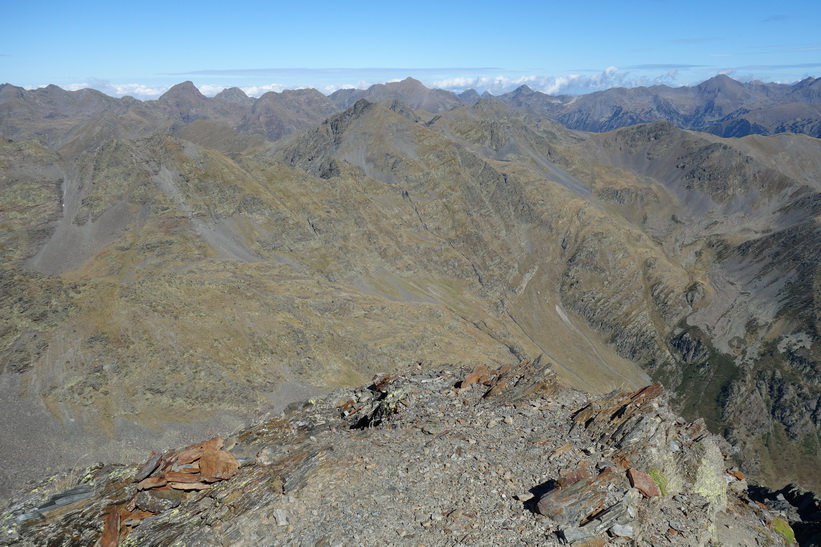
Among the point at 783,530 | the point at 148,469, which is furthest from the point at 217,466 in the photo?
the point at 783,530

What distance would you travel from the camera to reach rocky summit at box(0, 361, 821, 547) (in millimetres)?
20328

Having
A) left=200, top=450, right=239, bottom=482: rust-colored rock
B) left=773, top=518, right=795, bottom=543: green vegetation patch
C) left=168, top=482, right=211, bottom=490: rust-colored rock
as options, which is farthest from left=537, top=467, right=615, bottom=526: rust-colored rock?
left=168, top=482, right=211, bottom=490: rust-colored rock

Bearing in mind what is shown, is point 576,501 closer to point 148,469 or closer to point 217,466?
point 217,466

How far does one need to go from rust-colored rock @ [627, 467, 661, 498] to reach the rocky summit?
0.06m

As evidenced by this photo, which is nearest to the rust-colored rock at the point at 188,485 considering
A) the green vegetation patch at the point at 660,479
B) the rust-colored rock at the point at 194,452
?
the rust-colored rock at the point at 194,452

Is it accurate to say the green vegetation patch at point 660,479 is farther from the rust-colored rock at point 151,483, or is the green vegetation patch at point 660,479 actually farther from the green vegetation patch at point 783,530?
the rust-colored rock at point 151,483

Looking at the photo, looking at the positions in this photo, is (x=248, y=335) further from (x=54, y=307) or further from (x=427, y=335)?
(x=427, y=335)

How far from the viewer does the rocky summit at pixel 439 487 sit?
2033 cm

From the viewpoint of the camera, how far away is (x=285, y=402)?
254 feet

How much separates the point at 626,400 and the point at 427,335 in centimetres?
10617

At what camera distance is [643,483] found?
22406 mm

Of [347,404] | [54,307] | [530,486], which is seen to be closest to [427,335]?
[54,307]

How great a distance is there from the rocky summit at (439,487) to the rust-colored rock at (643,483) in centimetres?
6

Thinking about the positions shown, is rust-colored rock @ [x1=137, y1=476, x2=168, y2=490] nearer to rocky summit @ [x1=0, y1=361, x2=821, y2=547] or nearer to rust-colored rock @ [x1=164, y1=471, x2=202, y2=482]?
rocky summit @ [x1=0, y1=361, x2=821, y2=547]
